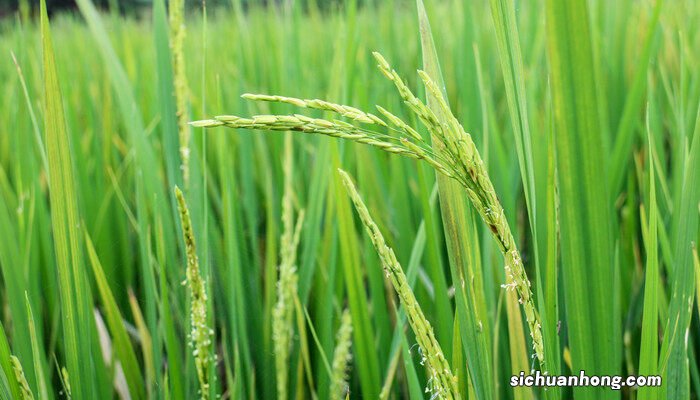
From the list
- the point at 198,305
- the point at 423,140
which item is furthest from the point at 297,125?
the point at 198,305

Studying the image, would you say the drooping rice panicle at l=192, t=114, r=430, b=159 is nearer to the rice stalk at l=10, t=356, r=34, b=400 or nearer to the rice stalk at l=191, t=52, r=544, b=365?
the rice stalk at l=191, t=52, r=544, b=365

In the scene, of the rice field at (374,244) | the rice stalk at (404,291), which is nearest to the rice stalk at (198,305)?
the rice field at (374,244)

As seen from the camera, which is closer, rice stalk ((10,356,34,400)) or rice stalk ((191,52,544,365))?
rice stalk ((191,52,544,365))

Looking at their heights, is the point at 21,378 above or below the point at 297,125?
below

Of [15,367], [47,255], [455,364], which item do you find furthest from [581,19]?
[47,255]

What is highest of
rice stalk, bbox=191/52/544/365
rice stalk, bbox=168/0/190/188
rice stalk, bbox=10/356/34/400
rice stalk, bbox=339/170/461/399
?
rice stalk, bbox=168/0/190/188

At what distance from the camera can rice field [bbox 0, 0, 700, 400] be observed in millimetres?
251

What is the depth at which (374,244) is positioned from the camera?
10.6 inches

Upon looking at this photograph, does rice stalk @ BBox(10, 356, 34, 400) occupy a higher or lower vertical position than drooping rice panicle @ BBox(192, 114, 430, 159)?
lower

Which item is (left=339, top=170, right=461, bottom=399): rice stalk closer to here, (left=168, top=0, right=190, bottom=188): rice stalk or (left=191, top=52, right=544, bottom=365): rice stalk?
(left=191, top=52, right=544, bottom=365): rice stalk

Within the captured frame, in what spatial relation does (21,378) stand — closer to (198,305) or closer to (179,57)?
(198,305)

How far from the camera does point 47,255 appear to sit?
661 mm

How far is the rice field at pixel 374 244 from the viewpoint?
25cm

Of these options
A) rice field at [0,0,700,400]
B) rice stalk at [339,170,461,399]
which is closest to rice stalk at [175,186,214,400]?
rice field at [0,0,700,400]
